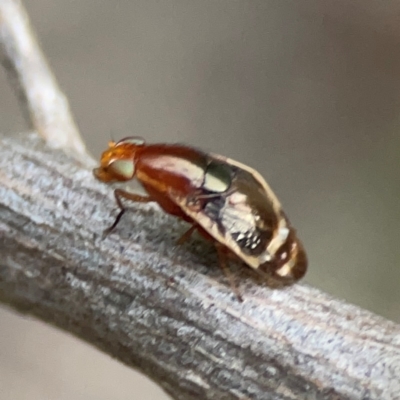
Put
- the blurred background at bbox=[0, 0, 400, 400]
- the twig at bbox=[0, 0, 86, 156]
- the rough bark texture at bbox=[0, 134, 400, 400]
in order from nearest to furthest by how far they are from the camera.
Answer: the rough bark texture at bbox=[0, 134, 400, 400] → the twig at bbox=[0, 0, 86, 156] → the blurred background at bbox=[0, 0, 400, 400]

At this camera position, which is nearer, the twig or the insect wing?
the insect wing

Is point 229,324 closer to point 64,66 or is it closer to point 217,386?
point 217,386

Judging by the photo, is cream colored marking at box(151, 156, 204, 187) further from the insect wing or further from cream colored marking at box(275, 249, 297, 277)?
cream colored marking at box(275, 249, 297, 277)

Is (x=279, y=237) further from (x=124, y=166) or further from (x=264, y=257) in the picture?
(x=124, y=166)

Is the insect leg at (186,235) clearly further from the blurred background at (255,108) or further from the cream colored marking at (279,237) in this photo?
the blurred background at (255,108)

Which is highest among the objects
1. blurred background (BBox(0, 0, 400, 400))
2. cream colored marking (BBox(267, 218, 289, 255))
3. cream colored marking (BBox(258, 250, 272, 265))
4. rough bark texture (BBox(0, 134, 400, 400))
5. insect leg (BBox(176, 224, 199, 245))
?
blurred background (BBox(0, 0, 400, 400))

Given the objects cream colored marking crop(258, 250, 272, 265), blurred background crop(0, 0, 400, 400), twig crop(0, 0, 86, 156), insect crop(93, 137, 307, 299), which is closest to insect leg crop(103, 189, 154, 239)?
insect crop(93, 137, 307, 299)

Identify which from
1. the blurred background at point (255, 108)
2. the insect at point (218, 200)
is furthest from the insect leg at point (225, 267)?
the blurred background at point (255, 108)
